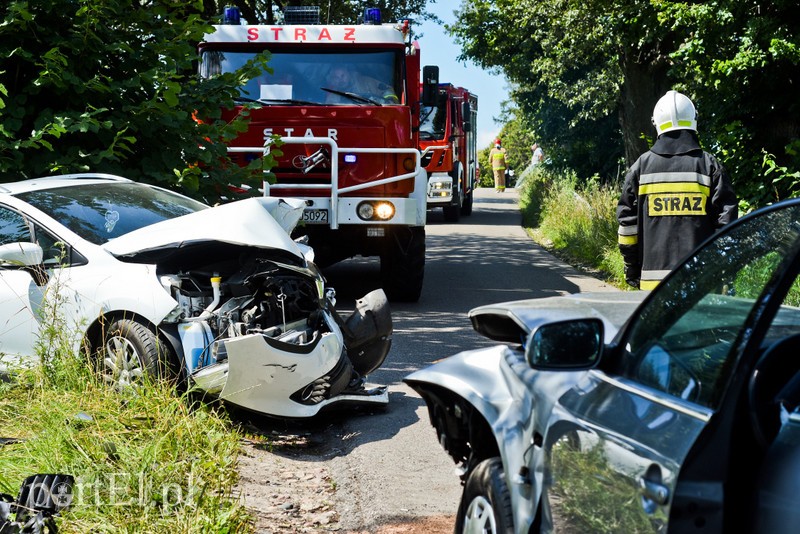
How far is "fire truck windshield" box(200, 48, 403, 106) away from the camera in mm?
11148

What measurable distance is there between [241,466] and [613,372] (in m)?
3.14

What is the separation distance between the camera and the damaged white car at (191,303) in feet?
19.5

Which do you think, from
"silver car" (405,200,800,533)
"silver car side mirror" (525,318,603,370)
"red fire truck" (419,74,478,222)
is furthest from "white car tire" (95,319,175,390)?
"red fire truck" (419,74,478,222)

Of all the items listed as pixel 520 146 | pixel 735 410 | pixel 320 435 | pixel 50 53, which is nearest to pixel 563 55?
pixel 50 53

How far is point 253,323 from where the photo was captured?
6.13 m

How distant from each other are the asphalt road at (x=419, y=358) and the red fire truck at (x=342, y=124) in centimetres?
102

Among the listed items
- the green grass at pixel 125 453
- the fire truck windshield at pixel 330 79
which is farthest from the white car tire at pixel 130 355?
the fire truck windshield at pixel 330 79

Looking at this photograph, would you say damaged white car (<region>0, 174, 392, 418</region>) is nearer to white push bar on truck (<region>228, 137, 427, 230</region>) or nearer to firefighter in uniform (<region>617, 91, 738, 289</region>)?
firefighter in uniform (<region>617, 91, 738, 289</region>)

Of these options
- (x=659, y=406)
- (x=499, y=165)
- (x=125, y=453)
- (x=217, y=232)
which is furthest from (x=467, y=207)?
(x=659, y=406)

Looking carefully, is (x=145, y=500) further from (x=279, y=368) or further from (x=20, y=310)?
(x=20, y=310)

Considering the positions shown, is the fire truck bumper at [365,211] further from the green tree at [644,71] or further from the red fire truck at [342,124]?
the green tree at [644,71]

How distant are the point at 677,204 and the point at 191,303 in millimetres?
2850

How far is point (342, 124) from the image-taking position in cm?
1101

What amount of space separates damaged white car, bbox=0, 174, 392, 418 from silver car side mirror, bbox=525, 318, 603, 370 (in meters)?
3.17
